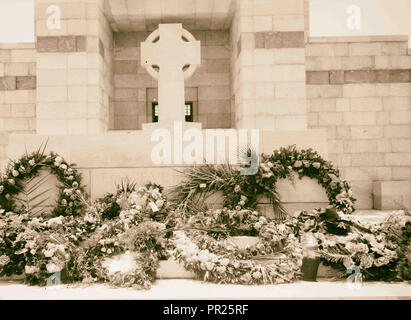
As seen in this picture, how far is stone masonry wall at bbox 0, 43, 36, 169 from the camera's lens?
11.3 m

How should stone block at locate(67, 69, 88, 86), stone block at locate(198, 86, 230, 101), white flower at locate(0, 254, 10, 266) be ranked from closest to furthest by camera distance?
1. white flower at locate(0, 254, 10, 266)
2. stone block at locate(67, 69, 88, 86)
3. stone block at locate(198, 86, 230, 101)

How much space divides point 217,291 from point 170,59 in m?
4.25

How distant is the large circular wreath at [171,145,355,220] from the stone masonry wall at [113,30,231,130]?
20.2 feet

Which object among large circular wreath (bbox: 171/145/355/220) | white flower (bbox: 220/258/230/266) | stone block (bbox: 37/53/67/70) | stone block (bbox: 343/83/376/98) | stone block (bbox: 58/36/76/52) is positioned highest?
stone block (bbox: 58/36/76/52)

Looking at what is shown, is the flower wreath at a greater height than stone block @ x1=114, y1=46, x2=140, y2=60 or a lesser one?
lesser

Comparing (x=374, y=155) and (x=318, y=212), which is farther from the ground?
(x=374, y=155)

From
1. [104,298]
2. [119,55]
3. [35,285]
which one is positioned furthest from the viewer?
[119,55]

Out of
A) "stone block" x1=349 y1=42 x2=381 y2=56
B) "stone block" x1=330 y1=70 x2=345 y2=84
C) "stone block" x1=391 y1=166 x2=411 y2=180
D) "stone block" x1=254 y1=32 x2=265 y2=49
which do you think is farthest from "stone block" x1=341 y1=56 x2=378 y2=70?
"stone block" x1=391 y1=166 x2=411 y2=180

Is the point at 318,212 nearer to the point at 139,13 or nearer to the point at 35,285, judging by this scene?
the point at 35,285

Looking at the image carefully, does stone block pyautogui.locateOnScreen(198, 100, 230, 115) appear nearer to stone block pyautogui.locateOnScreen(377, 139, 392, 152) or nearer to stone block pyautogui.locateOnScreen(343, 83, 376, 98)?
stone block pyautogui.locateOnScreen(343, 83, 376, 98)

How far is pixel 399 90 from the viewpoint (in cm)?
1127

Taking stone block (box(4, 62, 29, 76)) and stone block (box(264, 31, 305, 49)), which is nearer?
stone block (box(264, 31, 305, 49))

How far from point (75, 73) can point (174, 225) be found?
6025 mm

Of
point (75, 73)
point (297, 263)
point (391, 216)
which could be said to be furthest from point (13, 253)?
point (75, 73)
